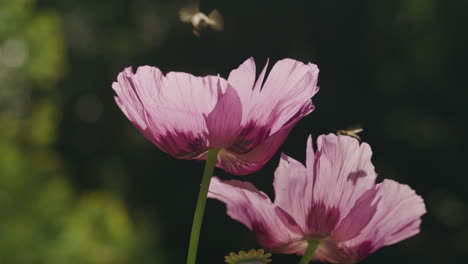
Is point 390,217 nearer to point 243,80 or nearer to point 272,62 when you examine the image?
point 243,80

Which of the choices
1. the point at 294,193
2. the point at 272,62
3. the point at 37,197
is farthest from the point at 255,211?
the point at 272,62

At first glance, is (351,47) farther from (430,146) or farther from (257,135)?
(257,135)

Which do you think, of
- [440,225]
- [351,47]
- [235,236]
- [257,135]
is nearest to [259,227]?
[257,135]

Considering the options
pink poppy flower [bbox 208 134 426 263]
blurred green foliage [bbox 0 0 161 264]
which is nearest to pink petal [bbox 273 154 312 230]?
pink poppy flower [bbox 208 134 426 263]

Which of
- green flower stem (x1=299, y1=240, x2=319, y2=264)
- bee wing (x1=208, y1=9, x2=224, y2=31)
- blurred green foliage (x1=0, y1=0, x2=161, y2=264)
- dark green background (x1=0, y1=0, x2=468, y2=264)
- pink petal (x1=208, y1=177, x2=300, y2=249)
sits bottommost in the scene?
green flower stem (x1=299, y1=240, x2=319, y2=264)

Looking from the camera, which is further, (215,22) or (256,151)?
(215,22)

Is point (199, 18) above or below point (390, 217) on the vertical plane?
above

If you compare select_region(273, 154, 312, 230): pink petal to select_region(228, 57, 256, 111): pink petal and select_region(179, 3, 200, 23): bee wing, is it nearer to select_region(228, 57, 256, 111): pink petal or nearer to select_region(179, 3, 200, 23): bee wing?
select_region(228, 57, 256, 111): pink petal
